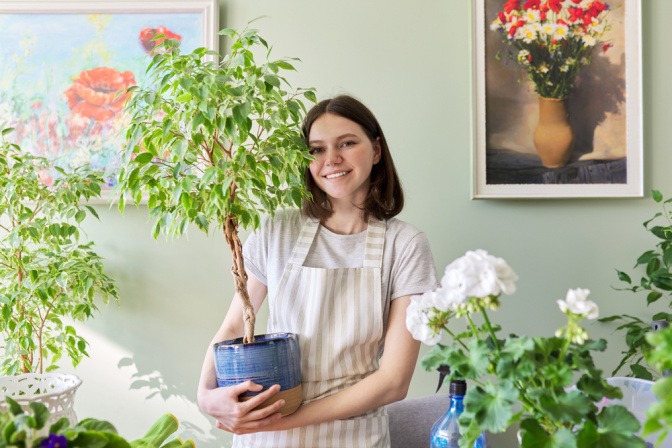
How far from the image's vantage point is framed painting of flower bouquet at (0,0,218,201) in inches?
76.3

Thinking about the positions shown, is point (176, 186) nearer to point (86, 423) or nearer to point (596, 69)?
point (86, 423)

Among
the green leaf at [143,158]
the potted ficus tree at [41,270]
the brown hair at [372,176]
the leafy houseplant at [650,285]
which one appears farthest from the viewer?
the leafy houseplant at [650,285]

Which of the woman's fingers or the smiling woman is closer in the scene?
the woman's fingers

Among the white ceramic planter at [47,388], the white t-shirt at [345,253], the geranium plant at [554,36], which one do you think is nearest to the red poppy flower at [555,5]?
the geranium plant at [554,36]

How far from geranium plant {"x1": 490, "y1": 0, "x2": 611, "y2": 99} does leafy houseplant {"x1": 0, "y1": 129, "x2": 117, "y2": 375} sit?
123cm

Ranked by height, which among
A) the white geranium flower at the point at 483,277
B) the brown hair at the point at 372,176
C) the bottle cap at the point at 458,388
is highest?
the brown hair at the point at 372,176

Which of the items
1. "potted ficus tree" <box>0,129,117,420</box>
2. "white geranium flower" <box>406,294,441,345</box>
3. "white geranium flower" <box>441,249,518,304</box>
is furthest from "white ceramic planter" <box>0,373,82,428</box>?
"white geranium flower" <box>441,249,518,304</box>

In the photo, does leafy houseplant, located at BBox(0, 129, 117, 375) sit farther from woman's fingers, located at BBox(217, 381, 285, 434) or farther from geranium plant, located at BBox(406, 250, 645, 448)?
geranium plant, located at BBox(406, 250, 645, 448)

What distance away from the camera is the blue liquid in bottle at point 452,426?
3.93ft

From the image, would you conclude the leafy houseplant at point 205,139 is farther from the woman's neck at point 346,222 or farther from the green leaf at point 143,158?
the woman's neck at point 346,222

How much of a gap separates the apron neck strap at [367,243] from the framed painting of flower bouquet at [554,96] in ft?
1.60

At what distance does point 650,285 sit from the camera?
1.86 m

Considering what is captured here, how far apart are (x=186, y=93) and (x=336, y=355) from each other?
2.08ft

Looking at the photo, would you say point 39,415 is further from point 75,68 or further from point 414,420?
point 75,68
